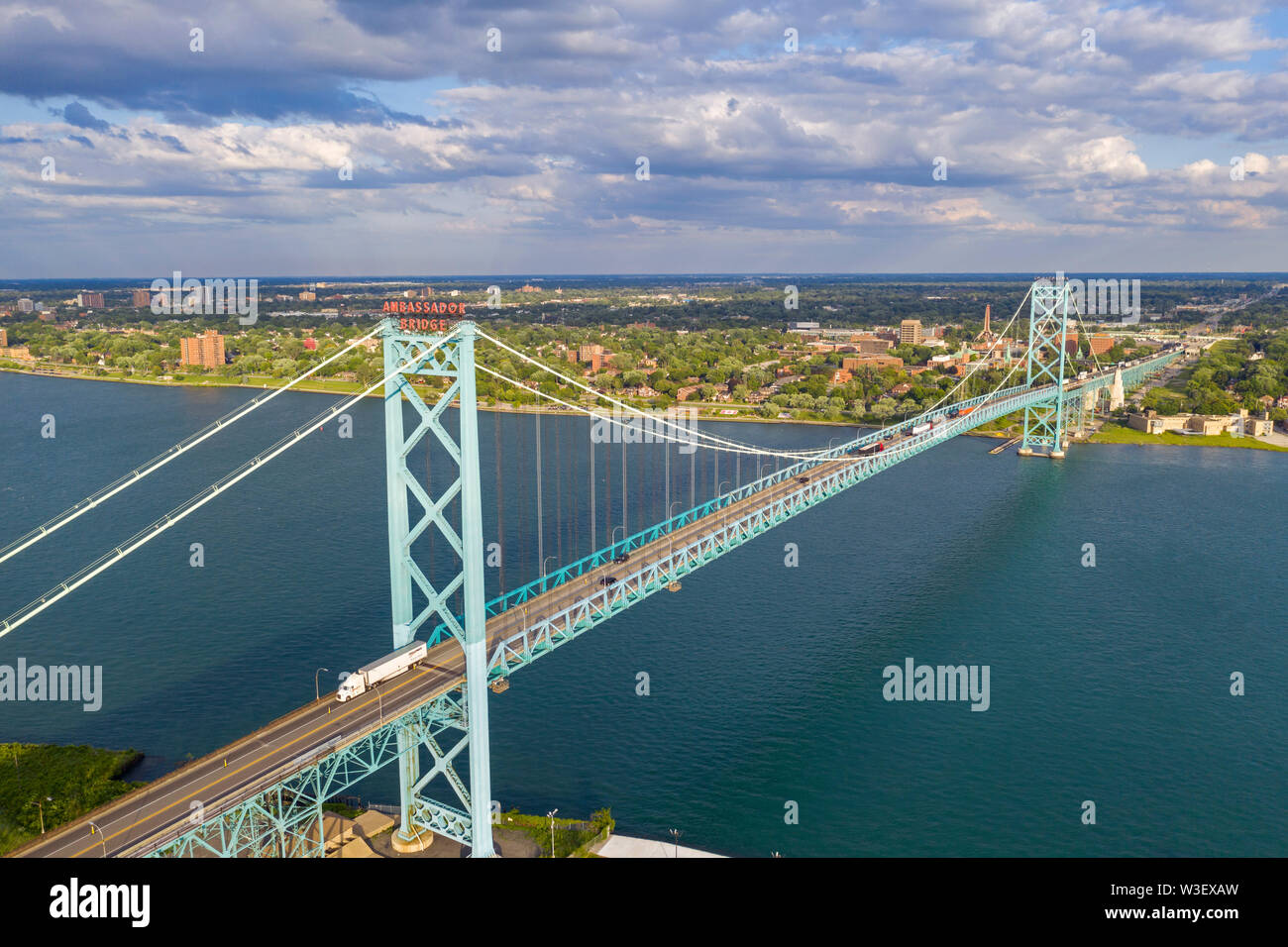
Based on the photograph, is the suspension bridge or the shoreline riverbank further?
the shoreline riverbank

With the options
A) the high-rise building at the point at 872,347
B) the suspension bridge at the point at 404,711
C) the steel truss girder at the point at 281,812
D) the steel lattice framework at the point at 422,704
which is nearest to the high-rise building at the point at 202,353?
the high-rise building at the point at 872,347

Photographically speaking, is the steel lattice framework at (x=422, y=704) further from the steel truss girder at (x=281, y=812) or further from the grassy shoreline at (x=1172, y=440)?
the grassy shoreline at (x=1172, y=440)

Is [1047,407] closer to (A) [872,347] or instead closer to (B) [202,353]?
(A) [872,347]

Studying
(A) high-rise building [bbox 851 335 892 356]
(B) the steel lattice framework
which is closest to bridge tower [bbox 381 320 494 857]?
(B) the steel lattice framework

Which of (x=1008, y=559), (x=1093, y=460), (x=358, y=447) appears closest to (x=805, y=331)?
(x=1093, y=460)

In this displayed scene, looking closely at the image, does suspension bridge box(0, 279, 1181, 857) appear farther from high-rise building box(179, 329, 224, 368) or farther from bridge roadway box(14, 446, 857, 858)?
high-rise building box(179, 329, 224, 368)

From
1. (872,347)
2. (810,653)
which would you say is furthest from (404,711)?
(872,347)
